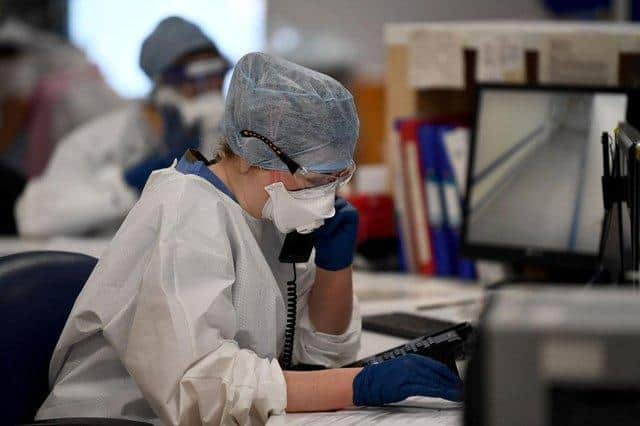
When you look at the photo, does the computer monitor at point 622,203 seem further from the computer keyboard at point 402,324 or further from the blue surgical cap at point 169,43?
the blue surgical cap at point 169,43

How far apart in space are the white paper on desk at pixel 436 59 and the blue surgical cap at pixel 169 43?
0.56m

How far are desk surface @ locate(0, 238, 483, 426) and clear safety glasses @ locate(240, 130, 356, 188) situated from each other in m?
0.33

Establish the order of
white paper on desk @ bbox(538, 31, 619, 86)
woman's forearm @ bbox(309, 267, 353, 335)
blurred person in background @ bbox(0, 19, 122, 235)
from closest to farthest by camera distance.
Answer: woman's forearm @ bbox(309, 267, 353, 335) → white paper on desk @ bbox(538, 31, 619, 86) → blurred person in background @ bbox(0, 19, 122, 235)

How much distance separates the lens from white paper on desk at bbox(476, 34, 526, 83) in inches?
99.3

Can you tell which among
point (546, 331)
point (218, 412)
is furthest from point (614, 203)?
point (546, 331)

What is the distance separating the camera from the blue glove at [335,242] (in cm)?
177

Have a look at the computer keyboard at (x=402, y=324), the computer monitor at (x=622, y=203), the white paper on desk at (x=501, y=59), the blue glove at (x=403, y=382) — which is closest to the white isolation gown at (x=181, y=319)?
the blue glove at (x=403, y=382)

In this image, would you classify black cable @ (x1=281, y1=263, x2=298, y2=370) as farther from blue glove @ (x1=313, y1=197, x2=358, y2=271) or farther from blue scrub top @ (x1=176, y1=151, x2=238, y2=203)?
blue scrub top @ (x1=176, y1=151, x2=238, y2=203)

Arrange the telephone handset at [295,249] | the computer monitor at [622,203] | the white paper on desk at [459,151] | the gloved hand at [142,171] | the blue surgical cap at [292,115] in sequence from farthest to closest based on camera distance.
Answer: the gloved hand at [142,171], the white paper on desk at [459,151], the telephone handset at [295,249], the blue surgical cap at [292,115], the computer monitor at [622,203]

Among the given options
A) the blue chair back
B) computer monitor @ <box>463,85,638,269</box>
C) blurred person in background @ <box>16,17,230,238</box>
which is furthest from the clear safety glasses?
blurred person in background @ <box>16,17,230,238</box>

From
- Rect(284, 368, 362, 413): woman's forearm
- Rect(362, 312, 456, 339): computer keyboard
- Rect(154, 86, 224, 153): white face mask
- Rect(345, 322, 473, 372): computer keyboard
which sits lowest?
Rect(362, 312, 456, 339): computer keyboard

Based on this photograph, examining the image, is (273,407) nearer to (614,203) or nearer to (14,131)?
(614,203)

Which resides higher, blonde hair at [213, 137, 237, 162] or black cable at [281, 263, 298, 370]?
blonde hair at [213, 137, 237, 162]

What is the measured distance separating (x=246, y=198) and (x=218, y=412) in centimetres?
35
